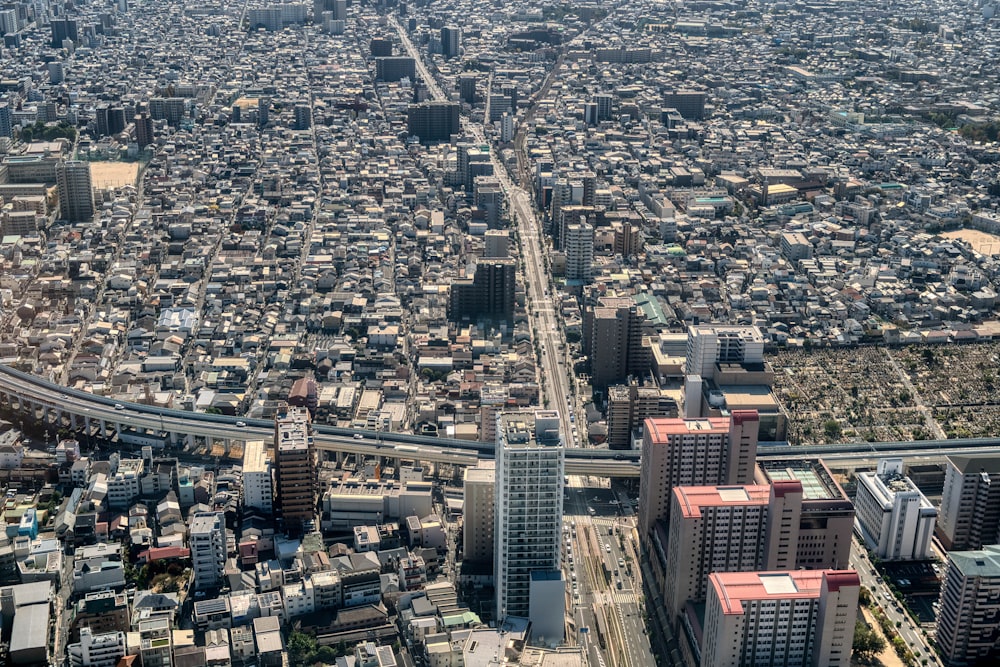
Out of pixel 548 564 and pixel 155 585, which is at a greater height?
pixel 548 564

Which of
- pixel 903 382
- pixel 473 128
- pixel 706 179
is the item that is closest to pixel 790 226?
pixel 706 179

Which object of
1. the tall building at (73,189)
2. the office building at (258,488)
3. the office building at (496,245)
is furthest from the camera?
the tall building at (73,189)

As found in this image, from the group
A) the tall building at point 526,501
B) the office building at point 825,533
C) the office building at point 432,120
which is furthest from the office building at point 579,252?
the office building at point 432,120

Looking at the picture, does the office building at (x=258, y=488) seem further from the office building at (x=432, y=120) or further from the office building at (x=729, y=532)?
the office building at (x=432, y=120)

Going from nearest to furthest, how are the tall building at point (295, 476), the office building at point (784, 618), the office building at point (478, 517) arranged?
the office building at point (784, 618), the office building at point (478, 517), the tall building at point (295, 476)

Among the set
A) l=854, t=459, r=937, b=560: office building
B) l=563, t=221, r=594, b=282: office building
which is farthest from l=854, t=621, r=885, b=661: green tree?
l=563, t=221, r=594, b=282: office building

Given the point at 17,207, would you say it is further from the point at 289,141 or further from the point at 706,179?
the point at 706,179

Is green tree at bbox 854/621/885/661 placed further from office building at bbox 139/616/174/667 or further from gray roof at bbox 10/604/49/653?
gray roof at bbox 10/604/49/653
